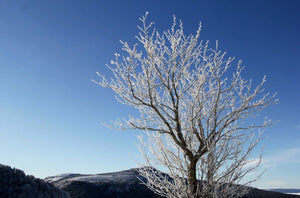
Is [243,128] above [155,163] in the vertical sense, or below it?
above

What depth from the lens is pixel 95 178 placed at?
14.6 meters

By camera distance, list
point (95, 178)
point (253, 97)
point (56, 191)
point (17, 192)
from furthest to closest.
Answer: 1. point (95, 178)
2. point (253, 97)
3. point (56, 191)
4. point (17, 192)

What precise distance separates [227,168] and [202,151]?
798 millimetres

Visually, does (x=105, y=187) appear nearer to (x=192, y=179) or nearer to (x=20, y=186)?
(x=192, y=179)

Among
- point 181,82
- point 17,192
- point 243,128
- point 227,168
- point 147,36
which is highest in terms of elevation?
point 147,36

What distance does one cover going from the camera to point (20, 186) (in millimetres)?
4148

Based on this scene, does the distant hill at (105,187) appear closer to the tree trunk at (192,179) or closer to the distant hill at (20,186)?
the distant hill at (20,186)

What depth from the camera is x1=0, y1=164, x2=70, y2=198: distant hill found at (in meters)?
3.98

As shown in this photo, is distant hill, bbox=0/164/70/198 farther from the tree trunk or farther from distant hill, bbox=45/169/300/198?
distant hill, bbox=45/169/300/198

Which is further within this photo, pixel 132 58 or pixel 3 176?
pixel 132 58

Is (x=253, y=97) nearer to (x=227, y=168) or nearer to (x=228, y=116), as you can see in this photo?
(x=228, y=116)

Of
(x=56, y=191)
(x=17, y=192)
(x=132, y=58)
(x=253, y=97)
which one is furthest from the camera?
(x=253, y=97)

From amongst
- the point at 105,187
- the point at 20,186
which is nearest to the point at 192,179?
the point at 20,186

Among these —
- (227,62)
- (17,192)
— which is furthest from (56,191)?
(227,62)
